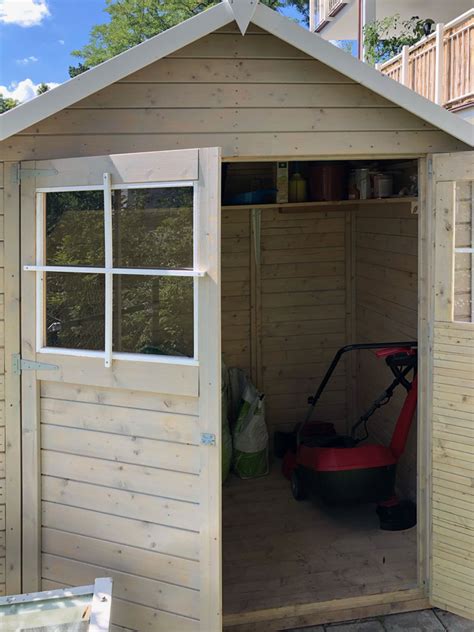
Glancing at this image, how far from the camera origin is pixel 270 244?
5.13m

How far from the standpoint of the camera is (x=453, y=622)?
3.01m

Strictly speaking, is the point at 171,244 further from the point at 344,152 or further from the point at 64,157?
the point at 344,152

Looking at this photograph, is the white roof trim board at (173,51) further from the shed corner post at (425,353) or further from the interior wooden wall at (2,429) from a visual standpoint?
the shed corner post at (425,353)

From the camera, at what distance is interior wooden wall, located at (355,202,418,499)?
162 inches

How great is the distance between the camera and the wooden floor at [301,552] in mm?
3195

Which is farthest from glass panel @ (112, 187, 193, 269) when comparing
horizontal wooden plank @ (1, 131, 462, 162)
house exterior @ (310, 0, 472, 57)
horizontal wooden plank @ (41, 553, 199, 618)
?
house exterior @ (310, 0, 472, 57)

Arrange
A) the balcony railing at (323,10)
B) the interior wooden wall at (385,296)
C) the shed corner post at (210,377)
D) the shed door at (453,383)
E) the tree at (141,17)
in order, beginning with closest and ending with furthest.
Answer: the shed corner post at (210,377) < the shed door at (453,383) < the interior wooden wall at (385,296) < the balcony railing at (323,10) < the tree at (141,17)

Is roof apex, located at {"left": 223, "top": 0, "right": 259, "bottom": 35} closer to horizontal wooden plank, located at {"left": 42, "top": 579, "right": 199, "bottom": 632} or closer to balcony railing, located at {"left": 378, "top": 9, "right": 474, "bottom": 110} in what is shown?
horizontal wooden plank, located at {"left": 42, "top": 579, "right": 199, "bottom": 632}

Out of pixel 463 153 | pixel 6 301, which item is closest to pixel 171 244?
pixel 6 301

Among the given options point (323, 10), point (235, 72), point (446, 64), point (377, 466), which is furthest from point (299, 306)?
point (323, 10)

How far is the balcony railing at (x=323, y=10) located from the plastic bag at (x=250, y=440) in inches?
337

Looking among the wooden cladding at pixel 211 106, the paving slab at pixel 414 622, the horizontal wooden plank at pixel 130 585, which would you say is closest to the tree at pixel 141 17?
the wooden cladding at pixel 211 106

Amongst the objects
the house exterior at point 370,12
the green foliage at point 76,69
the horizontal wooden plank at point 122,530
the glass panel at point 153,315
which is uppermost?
the green foliage at point 76,69

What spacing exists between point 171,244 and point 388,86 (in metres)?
1.22
